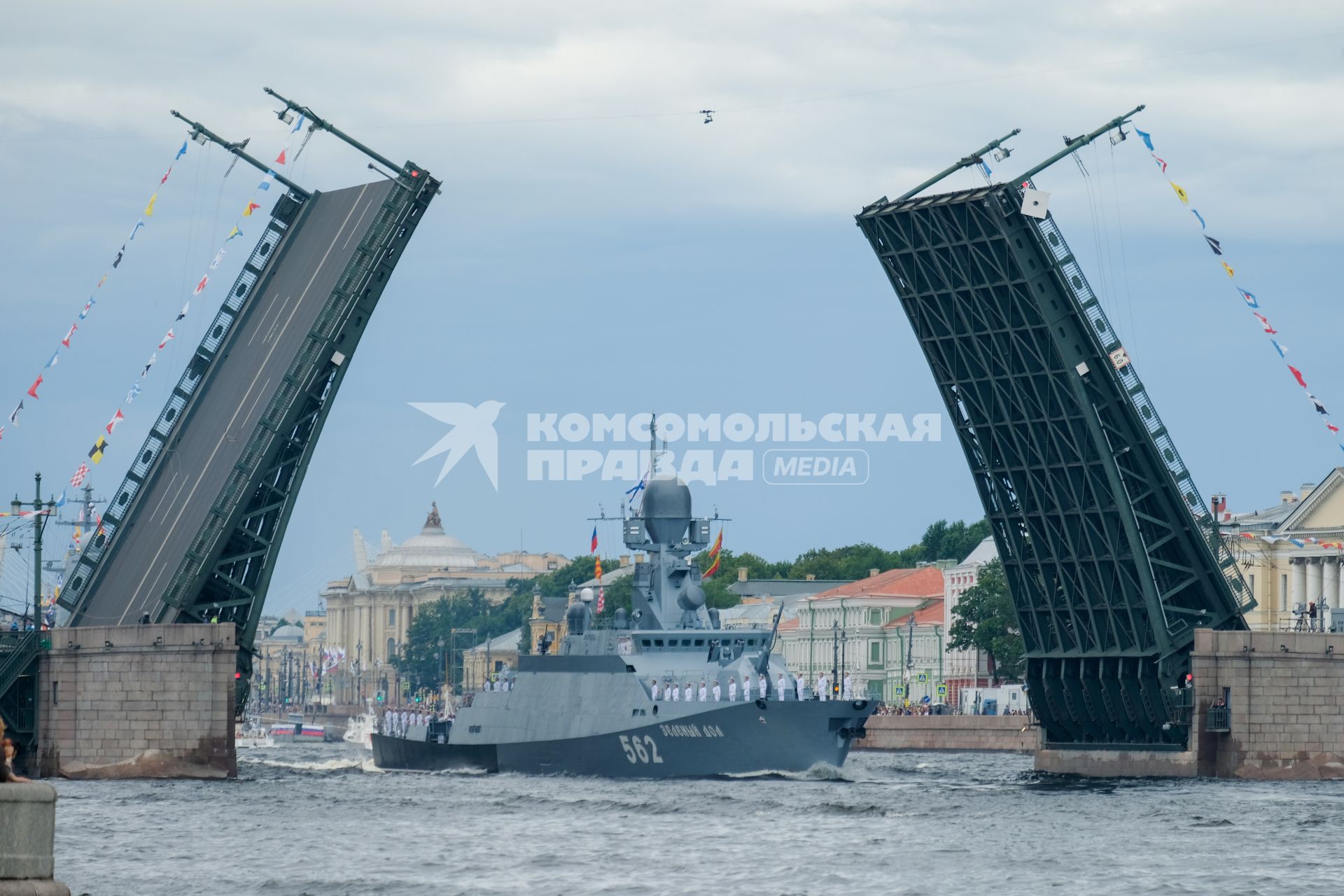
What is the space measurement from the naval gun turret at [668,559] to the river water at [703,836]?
3.65m

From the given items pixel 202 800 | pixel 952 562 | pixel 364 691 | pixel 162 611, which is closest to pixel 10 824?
pixel 202 800

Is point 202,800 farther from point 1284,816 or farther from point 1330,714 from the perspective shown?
point 1330,714

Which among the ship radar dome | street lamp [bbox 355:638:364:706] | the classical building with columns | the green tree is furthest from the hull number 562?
street lamp [bbox 355:638:364:706]

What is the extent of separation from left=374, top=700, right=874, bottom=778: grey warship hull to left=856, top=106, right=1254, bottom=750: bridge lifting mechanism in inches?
171

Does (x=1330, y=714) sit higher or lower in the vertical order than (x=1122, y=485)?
lower

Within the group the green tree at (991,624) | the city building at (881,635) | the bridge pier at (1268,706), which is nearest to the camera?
the bridge pier at (1268,706)

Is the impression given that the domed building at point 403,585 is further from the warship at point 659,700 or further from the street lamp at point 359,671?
the warship at point 659,700

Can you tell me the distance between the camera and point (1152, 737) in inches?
1629

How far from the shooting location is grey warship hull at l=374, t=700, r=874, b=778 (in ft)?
128

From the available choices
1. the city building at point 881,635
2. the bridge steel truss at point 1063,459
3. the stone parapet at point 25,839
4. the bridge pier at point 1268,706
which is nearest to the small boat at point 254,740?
the city building at point 881,635

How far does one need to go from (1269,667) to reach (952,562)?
54.8 metres

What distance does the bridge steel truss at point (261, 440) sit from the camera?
37.4 metres

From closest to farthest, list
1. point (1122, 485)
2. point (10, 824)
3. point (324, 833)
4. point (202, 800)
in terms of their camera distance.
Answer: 1. point (10, 824)
2. point (324, 833)
3. point (202, 800)
4. point (1122, 485)

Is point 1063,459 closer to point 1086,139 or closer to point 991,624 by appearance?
point 1086,139
